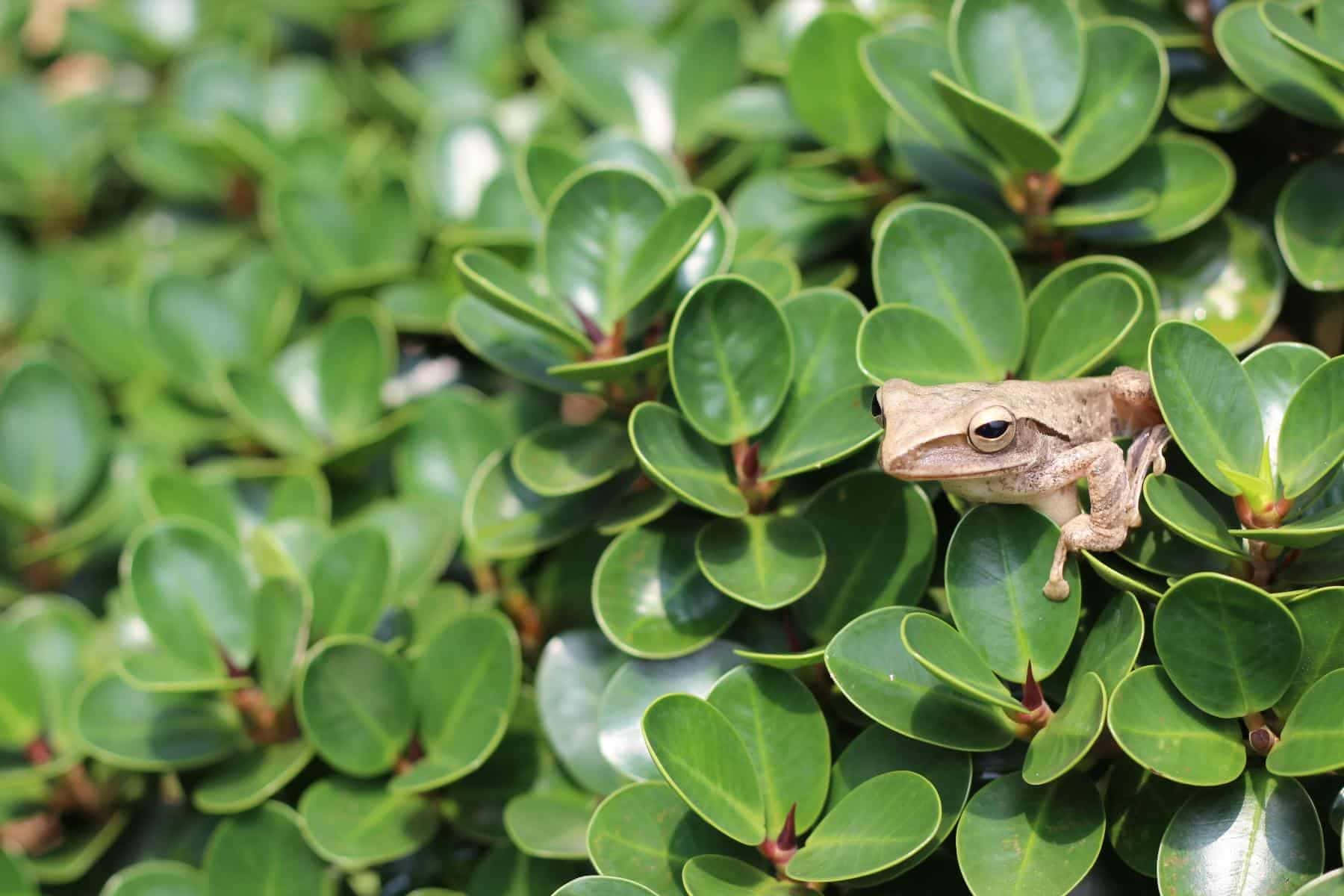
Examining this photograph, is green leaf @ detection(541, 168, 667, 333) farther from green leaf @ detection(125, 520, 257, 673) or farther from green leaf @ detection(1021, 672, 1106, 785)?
green leaf @ detection(1021, 672, 1106, 785)

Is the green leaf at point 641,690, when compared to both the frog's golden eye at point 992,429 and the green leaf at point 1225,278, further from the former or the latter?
the green leaf at point 1225,278

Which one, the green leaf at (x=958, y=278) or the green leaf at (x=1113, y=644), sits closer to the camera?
the green leaf at (x=1113, y=644)

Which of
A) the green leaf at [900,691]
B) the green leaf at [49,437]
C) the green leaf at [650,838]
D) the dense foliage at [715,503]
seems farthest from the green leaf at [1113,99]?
the green leaf at [49,437]

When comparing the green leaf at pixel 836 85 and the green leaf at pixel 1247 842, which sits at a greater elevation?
the green leaf at pixel 836 85

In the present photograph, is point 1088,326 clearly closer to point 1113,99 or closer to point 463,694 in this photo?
point 1113,99


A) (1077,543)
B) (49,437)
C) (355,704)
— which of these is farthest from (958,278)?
(49,437)
